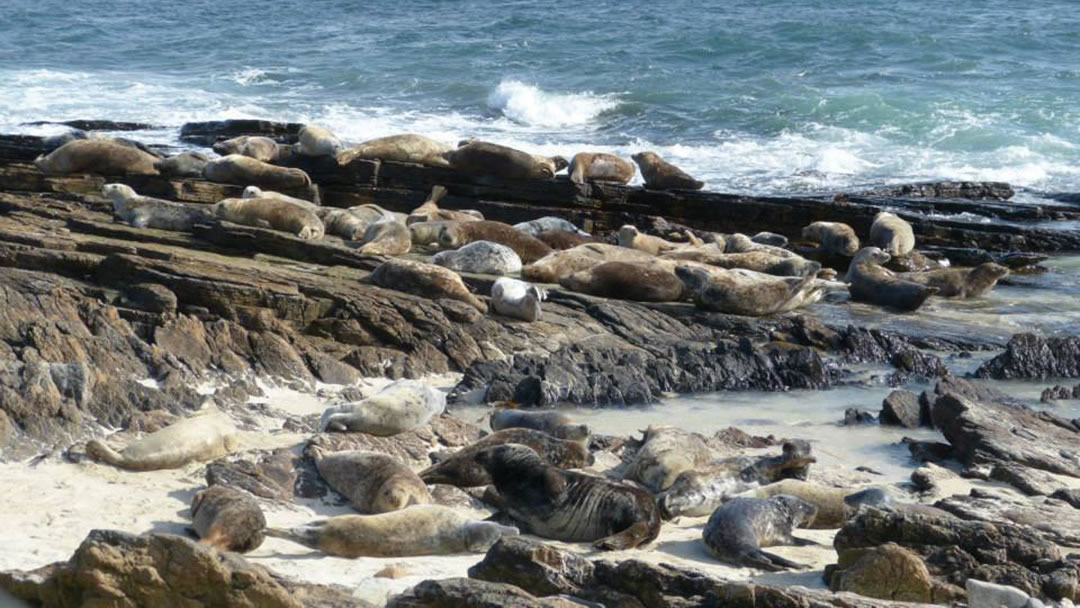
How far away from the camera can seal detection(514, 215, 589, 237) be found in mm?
13664

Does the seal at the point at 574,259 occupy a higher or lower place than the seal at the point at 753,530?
lower

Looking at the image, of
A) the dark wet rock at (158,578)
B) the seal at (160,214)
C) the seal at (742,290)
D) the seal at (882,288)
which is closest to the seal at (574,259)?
the seal at (742,290)

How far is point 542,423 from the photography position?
7922 millimetres

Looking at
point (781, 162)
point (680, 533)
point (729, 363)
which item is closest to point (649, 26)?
point (781, 162)

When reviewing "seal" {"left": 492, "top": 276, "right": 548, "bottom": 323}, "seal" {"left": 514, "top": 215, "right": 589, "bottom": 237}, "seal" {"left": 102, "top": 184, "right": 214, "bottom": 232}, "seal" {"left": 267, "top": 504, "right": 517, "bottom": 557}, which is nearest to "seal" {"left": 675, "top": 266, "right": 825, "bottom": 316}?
"seal" {"left": 492, "top": 276, "right": 548, "bottom": 323}

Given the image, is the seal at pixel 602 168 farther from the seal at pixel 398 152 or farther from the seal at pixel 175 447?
the seal at pixel 175 447

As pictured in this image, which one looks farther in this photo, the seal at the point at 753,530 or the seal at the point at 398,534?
the seal at the point at 753,530

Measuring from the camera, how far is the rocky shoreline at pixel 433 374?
4.96 m

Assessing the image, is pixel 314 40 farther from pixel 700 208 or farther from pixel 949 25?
pixel 700 208

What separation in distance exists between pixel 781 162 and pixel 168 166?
9.40 metres

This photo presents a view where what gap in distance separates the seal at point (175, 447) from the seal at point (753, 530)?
8.02 feet

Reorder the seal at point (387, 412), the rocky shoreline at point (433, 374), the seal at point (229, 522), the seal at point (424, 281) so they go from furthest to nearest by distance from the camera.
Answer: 1. the seal at point (424, 281)
2. the seal at point (387, 412)
3. the seal at point (229, 522)
4. the rocky shoreline at point (433, 374)

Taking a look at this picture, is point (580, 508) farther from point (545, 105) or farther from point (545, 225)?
point (545, 105)

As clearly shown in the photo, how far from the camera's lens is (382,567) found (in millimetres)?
5773
